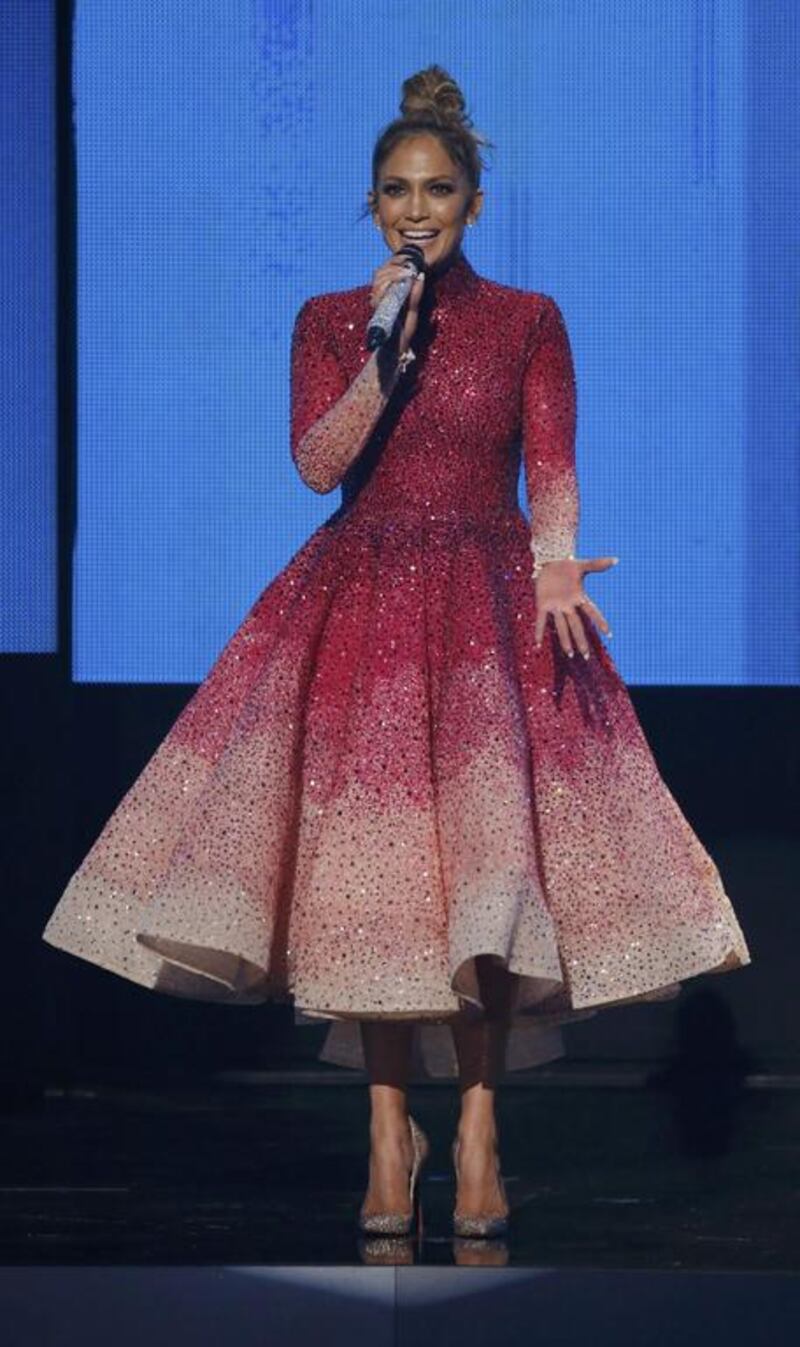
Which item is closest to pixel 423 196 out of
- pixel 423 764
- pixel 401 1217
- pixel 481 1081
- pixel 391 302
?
pixel 391 302

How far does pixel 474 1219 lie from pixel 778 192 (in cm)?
203

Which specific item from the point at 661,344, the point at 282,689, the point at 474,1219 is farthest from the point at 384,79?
the point at 474,1219

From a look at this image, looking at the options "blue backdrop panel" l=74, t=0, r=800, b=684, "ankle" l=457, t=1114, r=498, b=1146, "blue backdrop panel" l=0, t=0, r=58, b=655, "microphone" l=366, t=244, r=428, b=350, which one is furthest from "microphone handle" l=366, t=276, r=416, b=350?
"blue backdrop panel" l=0, t=0, r=58, b=655

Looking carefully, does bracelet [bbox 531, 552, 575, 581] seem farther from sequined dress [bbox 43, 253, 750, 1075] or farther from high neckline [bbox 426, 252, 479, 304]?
high neckline [bbox 426, 252, 479, 304]

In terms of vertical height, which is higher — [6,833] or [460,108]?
[460,108]

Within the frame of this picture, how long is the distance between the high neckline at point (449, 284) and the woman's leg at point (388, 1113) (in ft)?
2.74

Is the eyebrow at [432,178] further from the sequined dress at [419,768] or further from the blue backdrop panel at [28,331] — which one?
the blue backdrop panel at [28,331]

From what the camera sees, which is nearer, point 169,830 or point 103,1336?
point 103,1336

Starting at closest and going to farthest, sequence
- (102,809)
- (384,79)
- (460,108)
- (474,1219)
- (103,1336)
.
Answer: (103,1336) < (474,1219) < (460,108) < (384,79) < (102,809)

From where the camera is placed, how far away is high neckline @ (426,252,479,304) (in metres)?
3.12

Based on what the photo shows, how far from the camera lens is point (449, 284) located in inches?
123

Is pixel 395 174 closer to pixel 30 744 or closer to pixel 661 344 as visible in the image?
pixel 661 344

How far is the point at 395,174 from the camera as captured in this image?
Answer: 308 centimetres

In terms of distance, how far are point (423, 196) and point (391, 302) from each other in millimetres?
247
